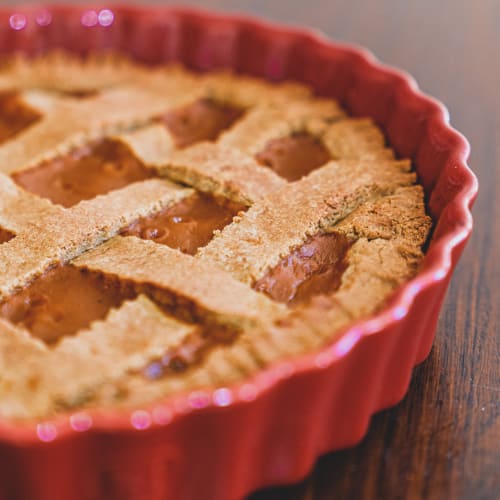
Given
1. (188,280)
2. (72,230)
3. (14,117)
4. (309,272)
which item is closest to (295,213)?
(309,272)

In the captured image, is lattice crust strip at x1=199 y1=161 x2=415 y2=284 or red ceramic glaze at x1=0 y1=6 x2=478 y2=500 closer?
red ceramic glaze at x1=0 y1=6 x2=478 y2=500

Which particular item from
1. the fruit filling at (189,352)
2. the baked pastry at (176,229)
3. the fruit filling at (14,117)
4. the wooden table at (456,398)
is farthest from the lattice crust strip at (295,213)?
the fruit filling at (14,117)

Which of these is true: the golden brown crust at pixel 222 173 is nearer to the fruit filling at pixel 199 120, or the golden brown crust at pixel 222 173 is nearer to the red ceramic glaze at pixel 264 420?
the fruit filling at pixel 199 120

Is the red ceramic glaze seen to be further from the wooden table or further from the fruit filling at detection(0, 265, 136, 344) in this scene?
the fruit filling at detection(0, 265, 136, 344)

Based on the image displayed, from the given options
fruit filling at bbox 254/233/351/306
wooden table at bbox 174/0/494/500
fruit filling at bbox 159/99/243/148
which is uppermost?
fruit filling at bbox 159/99/243/148

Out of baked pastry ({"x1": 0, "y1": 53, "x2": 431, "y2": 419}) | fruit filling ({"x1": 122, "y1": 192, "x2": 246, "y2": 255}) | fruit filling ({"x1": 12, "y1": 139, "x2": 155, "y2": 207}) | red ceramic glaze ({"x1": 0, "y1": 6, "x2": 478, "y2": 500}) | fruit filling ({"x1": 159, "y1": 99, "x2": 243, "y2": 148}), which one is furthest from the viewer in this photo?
fruit filling ({"x1": 159, "y1": 99, "x2": 243, "y2": 148})

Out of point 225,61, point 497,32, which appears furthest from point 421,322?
point 497,32

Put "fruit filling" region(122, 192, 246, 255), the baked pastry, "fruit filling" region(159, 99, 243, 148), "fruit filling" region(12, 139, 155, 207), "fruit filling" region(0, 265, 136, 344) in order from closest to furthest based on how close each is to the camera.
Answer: the baked pastry, "fruit filling" region(0, 265, 136, 344), "fruit filling" region(122, 192, 246, 255), "fruit filling" region(12, 139, 155, 207), "fruit filling" region(159, 99, 243, 148)

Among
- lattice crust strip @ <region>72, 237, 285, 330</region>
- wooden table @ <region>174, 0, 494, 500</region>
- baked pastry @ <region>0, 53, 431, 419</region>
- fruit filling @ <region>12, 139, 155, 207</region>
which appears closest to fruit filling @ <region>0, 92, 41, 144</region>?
baked pastry @ <region>0, 53, 431, 419</region>
